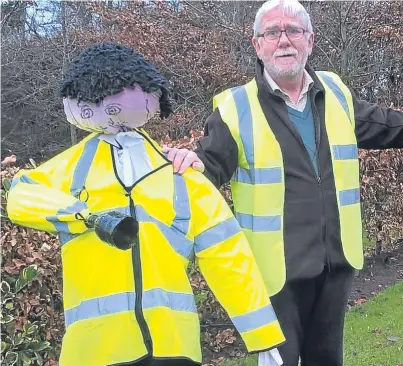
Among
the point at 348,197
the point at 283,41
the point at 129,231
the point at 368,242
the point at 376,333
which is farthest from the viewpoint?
the point at 368,242

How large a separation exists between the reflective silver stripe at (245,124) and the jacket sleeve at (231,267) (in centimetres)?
48

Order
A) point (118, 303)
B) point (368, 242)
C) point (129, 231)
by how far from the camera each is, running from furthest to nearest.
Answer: point (368, 242) → point (118, 303) → point (129, 231)

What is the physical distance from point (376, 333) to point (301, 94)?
3079mm

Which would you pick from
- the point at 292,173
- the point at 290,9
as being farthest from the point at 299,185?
the point at 290,9

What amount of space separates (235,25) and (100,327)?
845 cm

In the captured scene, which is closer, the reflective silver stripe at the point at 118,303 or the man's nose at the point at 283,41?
the reflective silver stripe at the point at 118,303

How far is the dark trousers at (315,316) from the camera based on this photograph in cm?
274

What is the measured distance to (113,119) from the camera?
2230mm

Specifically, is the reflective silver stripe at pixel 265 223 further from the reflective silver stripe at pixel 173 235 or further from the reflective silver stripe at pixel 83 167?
the reflective silver stripe at pixel 83 167

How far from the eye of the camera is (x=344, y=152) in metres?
2.79

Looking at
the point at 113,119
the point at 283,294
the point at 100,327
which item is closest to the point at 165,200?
the point at 113,119

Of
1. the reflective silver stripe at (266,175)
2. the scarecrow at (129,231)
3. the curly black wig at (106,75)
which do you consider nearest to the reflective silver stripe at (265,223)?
the reflective silver stripe at (266,175)

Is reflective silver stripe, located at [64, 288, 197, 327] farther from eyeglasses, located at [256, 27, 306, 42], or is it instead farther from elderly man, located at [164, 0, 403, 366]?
eyeglasses, located at [256, 27, 306, 42]

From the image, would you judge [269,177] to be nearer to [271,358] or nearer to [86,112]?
[271,358]
